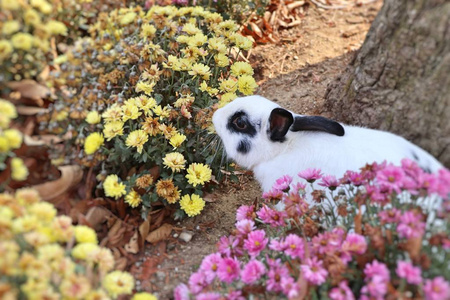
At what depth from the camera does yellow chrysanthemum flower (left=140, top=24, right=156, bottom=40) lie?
3947 mm

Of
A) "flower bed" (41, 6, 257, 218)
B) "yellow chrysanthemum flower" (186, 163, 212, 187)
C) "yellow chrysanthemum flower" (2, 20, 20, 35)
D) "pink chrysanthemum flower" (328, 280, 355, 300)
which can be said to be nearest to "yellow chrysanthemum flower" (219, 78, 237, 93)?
"flower bed" (41, 6, 257, 218)

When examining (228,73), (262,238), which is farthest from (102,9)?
(262,238)

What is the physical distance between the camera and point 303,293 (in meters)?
2.73

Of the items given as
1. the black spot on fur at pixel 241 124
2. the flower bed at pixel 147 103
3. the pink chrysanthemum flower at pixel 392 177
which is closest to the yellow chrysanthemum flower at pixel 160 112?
the flower bed at pixel 147 103

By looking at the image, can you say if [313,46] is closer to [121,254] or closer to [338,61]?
[338,61]

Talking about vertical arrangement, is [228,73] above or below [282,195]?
above

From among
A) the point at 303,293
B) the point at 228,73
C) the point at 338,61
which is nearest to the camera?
the point at 303,293

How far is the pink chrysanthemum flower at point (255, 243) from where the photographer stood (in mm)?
3010

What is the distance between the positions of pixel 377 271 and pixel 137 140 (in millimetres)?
1904

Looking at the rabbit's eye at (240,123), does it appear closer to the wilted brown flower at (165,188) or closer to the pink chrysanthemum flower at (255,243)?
the wilted brown flower at (165,188)

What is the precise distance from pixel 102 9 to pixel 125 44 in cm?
47

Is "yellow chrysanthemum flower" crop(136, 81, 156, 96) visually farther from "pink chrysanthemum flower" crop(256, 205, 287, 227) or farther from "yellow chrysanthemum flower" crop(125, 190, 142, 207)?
"pink chrysanthemum flower" crop(256, 205, 287, 227)

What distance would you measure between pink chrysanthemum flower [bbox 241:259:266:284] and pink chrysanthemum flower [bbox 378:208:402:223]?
2.47ft

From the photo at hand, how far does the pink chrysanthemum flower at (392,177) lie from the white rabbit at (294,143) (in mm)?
525
